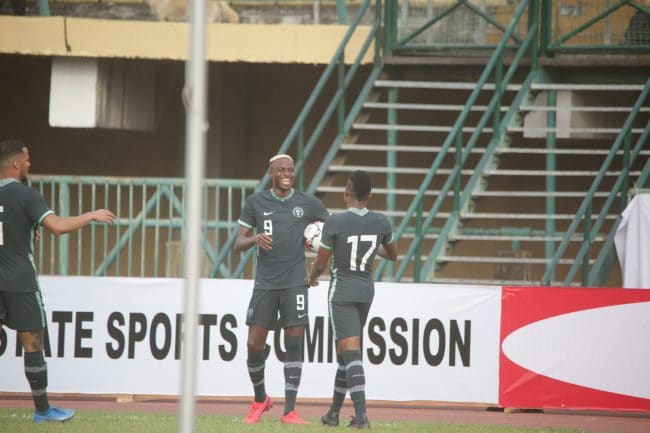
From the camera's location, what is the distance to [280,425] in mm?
9797

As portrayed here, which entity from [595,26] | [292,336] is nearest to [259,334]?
[292,336]

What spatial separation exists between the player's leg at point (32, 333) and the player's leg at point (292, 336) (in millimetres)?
1764

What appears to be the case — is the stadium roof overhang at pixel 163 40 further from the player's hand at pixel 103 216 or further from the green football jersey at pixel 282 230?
the player's hand at pixel 103 216

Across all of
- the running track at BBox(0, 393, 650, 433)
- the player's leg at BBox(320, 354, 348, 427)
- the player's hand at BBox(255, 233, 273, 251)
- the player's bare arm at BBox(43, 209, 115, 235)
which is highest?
the player's bare arm at BBox(43, 209, 115, 235)

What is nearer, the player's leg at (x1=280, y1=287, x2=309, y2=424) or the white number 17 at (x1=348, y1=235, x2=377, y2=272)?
the white number 17 at (x1=348, y1=235, x2=377, y2=272)

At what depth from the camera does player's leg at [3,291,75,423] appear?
959 cm

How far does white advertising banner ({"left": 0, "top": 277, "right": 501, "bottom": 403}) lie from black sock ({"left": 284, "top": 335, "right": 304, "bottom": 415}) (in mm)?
2015

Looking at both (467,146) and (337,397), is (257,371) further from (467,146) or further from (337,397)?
(467,146)

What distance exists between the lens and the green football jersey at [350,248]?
381 inches

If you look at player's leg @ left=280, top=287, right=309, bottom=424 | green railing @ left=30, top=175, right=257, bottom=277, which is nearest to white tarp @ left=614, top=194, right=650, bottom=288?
player's leg @ left=280, top=287, right=309, bottom=424

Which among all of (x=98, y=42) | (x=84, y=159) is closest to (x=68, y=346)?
(x=98, y=42)

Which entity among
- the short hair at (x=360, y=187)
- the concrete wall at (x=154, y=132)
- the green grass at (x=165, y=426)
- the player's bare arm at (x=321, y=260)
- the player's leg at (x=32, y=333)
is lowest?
the green grass at (x=165, y=426)

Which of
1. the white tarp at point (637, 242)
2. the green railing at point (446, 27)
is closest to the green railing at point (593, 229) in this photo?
the white tarp at point (637, 242)

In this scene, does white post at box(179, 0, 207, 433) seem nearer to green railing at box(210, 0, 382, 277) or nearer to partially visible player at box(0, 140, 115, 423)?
partially visible player at box(0, 140, 115, 423)
